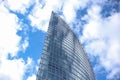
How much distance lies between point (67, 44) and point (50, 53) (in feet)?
48.1

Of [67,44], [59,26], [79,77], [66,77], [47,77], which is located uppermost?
[59,26]

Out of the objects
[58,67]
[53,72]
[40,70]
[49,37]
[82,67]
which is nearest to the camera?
[40,70]

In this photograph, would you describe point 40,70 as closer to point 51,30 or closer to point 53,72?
point 53,72

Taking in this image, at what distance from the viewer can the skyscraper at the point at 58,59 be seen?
163 ft

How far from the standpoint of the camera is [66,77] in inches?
2179

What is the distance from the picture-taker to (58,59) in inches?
2234

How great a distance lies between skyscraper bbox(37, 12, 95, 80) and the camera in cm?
4982

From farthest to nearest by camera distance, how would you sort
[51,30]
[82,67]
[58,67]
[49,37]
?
[82,67], [51,30], [49,37], [58,67]

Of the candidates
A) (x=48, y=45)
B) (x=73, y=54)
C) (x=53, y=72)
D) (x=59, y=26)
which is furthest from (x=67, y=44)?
(x=53, y=72)

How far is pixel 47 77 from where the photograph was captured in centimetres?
4750

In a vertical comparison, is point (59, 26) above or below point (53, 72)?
above

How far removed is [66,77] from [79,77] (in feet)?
28.8

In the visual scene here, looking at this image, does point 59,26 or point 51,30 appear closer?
point 51,30

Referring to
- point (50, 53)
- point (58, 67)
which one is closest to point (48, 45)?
point (50, 53)
